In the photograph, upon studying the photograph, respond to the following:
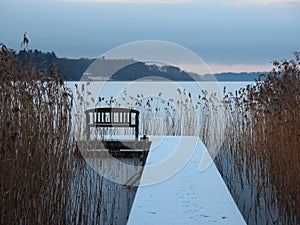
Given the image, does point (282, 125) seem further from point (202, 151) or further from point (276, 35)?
point (276, 35)

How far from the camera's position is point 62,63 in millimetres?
4207

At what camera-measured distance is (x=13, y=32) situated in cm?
459

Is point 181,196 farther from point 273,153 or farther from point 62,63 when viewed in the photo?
point 62,63

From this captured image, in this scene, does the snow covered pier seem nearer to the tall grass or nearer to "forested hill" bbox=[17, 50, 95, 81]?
the tall grass

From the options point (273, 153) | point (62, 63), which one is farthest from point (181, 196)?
point (62, 63)

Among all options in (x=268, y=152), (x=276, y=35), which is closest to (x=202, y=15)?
(x=276, y=35)

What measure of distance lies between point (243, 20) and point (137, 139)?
3.19 m

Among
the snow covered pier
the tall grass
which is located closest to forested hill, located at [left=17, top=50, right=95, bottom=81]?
the snow covered pier

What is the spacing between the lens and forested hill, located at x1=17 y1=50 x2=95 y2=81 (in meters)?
2.58

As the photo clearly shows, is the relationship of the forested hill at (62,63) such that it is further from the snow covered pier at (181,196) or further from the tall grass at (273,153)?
the tall grass at (273,153)

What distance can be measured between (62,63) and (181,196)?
6.94ft

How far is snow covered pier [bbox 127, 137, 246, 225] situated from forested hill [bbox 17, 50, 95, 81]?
0.84 metres

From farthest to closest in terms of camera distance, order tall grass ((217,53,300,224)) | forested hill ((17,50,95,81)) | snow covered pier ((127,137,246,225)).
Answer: tall grass ((217,53,300,224)) → forested hill ((17,50,95,81)) → snow covered pier ((127,137,246,225))

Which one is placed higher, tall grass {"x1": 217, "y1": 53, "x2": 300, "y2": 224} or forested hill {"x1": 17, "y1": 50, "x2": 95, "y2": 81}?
forested hill {"x1": 17, "y1": 50, "x2": 95, "y2": 81}
